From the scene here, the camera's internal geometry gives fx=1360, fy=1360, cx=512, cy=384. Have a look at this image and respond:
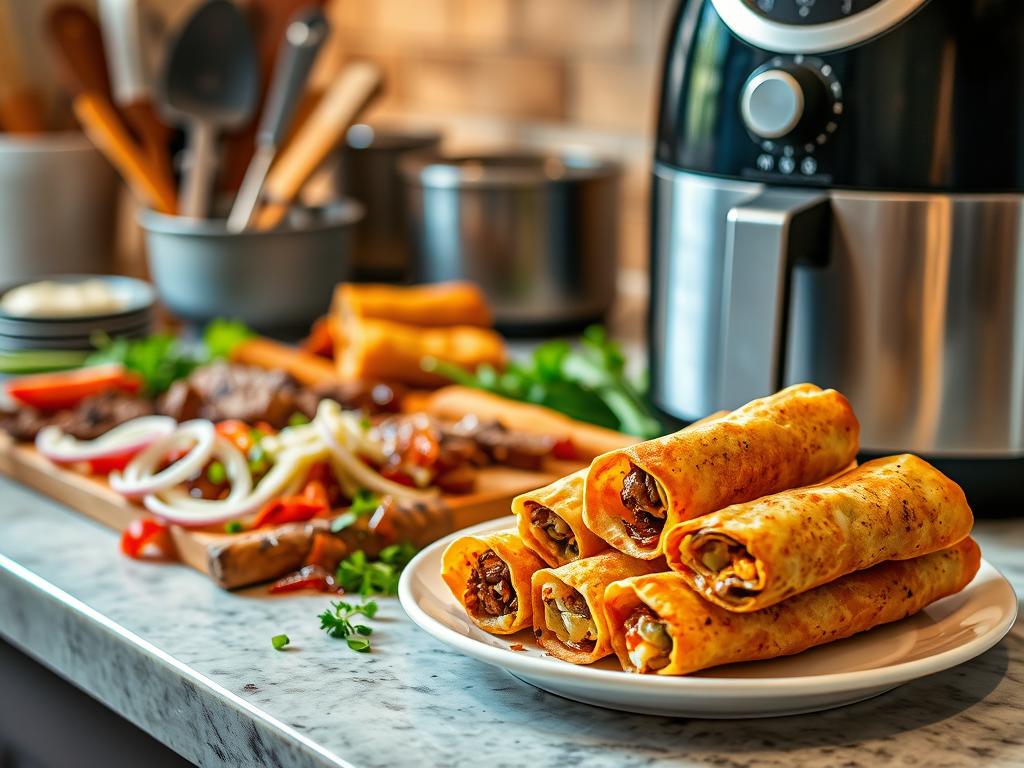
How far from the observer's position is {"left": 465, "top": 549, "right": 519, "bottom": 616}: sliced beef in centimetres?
80

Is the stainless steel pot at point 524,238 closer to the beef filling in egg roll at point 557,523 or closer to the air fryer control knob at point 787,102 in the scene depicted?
the air fryer control knob at point 787,102

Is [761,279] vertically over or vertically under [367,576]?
over

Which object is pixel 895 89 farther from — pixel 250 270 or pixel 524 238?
pixel 250 270

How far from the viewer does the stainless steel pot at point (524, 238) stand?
171cm

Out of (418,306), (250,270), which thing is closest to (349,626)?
(418,306)

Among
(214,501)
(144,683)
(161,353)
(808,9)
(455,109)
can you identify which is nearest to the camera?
(144,683)

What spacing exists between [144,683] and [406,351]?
700 millimetres

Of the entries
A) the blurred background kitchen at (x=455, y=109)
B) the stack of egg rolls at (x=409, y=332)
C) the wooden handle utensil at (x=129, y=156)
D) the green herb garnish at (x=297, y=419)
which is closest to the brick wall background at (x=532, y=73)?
the blurred background kitchen at (x=455, y=109)

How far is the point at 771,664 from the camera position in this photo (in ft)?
2.48

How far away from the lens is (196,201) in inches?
71.2

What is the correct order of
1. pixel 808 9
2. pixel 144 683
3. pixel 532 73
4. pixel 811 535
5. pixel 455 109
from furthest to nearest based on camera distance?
pixel 455 109 < pixel 532 73 < pixel 808 9 < pixel 144 683 < pixel 811 535

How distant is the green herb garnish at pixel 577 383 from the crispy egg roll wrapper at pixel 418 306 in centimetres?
9

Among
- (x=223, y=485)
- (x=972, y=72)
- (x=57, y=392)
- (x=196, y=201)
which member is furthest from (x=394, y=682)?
(x=196, y=201)

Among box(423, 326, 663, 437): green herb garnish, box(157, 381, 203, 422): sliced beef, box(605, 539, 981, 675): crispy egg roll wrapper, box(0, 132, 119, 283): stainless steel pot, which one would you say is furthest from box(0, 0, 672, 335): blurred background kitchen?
box(605, 539, 981, 675): crispy egg roll wrapper
